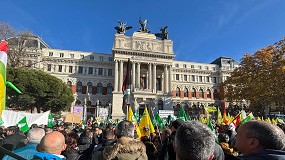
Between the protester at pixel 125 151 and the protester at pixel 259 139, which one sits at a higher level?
the protester at pixel 259 139

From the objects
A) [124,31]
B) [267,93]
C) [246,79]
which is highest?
[124,31]

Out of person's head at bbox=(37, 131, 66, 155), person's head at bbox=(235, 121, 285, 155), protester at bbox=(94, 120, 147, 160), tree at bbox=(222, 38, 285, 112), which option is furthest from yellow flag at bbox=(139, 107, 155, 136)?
tree at bbox=(222, 38, 285, 112)

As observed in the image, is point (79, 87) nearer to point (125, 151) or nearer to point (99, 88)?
point (99, 88)

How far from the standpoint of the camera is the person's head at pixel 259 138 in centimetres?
213

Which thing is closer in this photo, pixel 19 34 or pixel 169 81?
pixel 19 34

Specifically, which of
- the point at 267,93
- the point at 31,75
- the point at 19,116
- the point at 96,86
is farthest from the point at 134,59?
the point at 19,116

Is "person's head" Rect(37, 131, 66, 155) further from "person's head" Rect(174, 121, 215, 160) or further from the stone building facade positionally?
the stone building facade

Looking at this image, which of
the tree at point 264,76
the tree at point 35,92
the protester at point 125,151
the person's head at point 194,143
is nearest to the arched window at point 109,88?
the tree at point 35,92

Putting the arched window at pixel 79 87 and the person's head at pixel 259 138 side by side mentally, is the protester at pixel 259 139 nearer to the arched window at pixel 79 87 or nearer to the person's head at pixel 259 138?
the person's head at pixel 259 138

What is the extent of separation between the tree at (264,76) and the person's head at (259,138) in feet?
94.5

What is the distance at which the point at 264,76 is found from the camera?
96.9 feet

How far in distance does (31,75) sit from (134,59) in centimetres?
2259

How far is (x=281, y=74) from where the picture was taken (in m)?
27.0

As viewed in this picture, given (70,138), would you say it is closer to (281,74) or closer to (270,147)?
(270,147)
